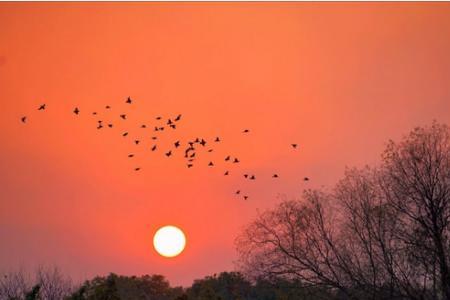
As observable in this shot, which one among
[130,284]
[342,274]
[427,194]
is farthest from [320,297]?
[130,284]

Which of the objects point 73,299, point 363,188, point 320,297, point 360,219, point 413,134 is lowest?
→ point 320,297

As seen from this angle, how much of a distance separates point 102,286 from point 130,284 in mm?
90586

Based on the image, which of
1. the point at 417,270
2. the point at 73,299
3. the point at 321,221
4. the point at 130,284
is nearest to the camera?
the point at 73,299

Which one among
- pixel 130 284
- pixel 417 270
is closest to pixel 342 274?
pixel 417 270

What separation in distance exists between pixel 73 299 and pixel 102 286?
2.44 metres

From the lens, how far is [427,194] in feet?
80.3

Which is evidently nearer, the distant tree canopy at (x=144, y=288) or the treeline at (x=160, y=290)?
the treeline at (x=160, y=290)

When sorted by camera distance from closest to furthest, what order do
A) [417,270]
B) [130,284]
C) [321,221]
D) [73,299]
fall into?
[73,299]
[417,270]
[321,221]
[130,284]

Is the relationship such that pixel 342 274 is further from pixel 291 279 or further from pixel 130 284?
pixel 130 284

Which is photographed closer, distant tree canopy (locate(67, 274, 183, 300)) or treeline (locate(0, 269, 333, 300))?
treeline (locate(0, 269, 333, 300))

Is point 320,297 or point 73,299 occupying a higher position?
point 73,299

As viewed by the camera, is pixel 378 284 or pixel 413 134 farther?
pixel 413 134

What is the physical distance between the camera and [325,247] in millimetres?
26047

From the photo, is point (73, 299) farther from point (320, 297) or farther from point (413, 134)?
point (413, 134)
